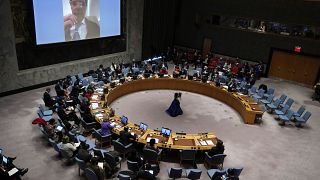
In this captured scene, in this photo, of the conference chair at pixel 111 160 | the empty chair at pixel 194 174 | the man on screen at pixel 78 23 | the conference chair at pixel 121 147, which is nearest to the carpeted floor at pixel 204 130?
the conference chair at pixel 121 147

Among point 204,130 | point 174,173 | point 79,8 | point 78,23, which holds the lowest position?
point 204,130

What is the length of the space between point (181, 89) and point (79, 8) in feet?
26.3

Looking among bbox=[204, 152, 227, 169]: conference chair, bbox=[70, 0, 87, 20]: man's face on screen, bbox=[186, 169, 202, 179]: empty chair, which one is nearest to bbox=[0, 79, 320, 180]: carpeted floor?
bbox=[204, 152, 227, 169]: conference chair

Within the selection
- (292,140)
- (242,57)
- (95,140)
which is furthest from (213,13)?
(95,140)

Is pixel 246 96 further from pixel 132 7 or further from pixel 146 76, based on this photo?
pixel 132 7

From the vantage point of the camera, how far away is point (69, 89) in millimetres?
14484

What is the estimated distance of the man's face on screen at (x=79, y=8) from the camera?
1696 centimetres

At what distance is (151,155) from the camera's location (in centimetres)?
966

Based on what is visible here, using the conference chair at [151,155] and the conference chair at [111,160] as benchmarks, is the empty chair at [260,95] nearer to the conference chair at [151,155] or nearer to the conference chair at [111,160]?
the conference chair at [151,155]

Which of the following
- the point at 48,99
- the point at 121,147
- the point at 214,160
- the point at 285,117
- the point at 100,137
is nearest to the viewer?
the point at 214,160

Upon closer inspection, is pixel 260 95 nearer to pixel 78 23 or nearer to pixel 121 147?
pixel 121 147

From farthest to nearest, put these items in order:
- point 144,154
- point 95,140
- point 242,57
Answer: point 242,57 < point 95,140 < point 144,154

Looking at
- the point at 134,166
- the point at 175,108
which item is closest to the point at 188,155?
the point at 134,166

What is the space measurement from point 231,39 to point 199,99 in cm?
814
